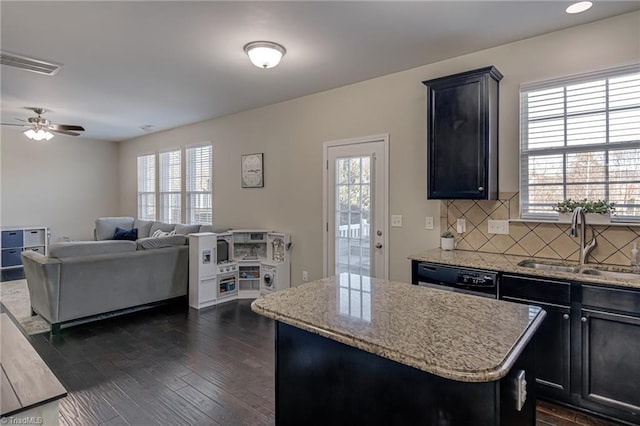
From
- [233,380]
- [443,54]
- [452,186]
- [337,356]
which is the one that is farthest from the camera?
[443,54]

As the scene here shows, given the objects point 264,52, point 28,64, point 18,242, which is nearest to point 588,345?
point 264,52

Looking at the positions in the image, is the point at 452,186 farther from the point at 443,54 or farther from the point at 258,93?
the point at 258,93

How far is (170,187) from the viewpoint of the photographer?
714cm

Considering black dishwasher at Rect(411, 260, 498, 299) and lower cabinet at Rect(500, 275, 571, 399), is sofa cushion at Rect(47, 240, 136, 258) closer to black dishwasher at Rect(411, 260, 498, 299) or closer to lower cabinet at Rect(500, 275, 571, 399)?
black dishwasher at Rect(411, 260, 498, 299)

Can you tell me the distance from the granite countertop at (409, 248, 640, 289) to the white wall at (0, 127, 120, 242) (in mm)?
7957

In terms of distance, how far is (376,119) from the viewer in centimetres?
399

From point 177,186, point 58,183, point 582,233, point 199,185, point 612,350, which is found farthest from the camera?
point 58,183

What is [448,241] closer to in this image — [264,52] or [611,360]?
[611,360]

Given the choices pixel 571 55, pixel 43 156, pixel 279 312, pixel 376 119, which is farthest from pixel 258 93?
pixel 43 156

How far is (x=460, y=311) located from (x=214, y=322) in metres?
3.20

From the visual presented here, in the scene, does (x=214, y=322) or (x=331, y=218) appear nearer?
(x=214, y=322)

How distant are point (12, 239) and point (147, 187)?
2537mm

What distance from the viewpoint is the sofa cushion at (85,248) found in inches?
146

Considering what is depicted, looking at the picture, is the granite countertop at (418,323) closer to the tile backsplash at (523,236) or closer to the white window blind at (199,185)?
the tile backsplash at (523,236)
